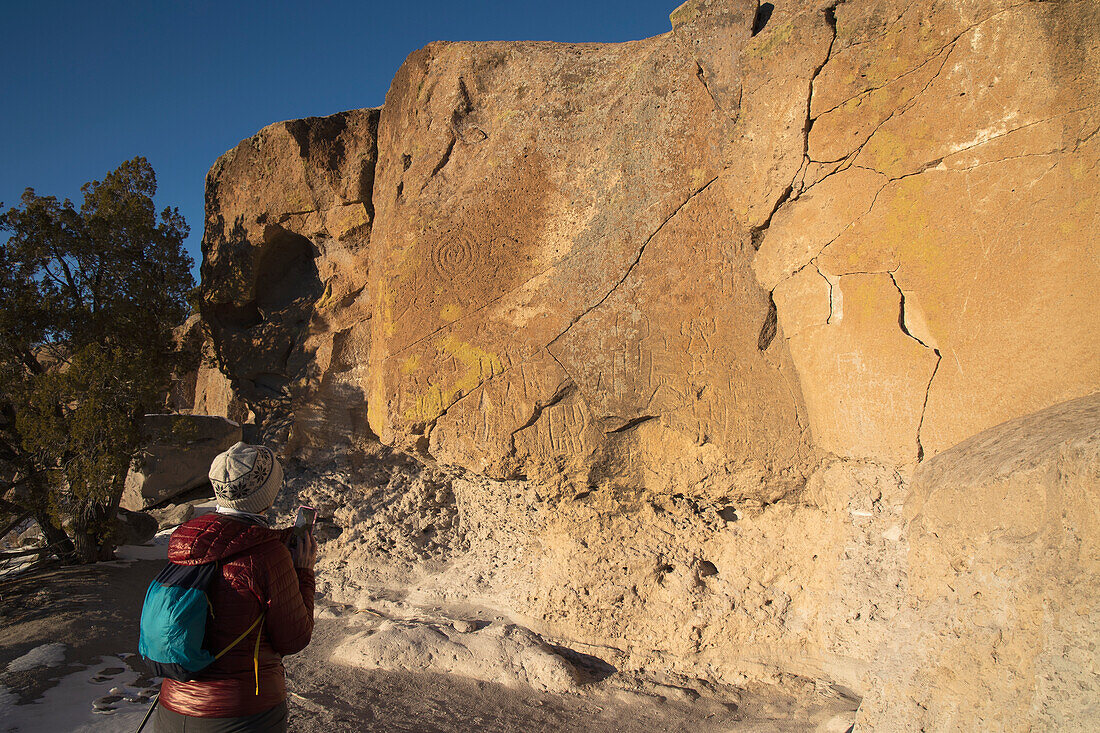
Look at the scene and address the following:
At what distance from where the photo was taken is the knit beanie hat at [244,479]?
1.60 meters

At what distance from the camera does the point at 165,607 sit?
1442 mm

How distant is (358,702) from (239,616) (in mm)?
2010

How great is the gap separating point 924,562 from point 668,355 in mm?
1536

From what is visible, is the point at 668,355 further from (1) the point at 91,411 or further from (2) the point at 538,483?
(1) the point at 91,411

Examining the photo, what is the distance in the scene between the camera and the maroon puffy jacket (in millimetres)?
1501

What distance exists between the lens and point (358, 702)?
10.5ft

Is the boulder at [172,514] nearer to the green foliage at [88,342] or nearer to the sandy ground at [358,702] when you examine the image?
the green foliage at [88,342]

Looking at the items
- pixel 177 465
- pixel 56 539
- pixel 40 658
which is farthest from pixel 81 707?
pixel 177 465

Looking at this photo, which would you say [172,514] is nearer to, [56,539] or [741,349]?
[56,539]

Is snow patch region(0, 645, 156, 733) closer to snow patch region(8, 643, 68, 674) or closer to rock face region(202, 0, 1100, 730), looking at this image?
snow patch region(8, 643, 68, 674)


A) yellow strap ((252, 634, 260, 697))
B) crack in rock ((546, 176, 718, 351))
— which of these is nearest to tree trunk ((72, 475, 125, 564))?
crack in rock ((546, 176, 718, 351))

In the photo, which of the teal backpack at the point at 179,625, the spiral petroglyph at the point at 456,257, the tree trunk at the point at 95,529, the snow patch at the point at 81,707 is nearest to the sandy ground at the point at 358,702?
the snow patch at the point at 81,707

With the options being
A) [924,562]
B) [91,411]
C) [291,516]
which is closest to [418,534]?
[291,516]

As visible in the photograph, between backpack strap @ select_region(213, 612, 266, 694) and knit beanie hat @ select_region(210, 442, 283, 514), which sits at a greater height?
knit beanie hat @ select_region(210, 442, 283, 514)
